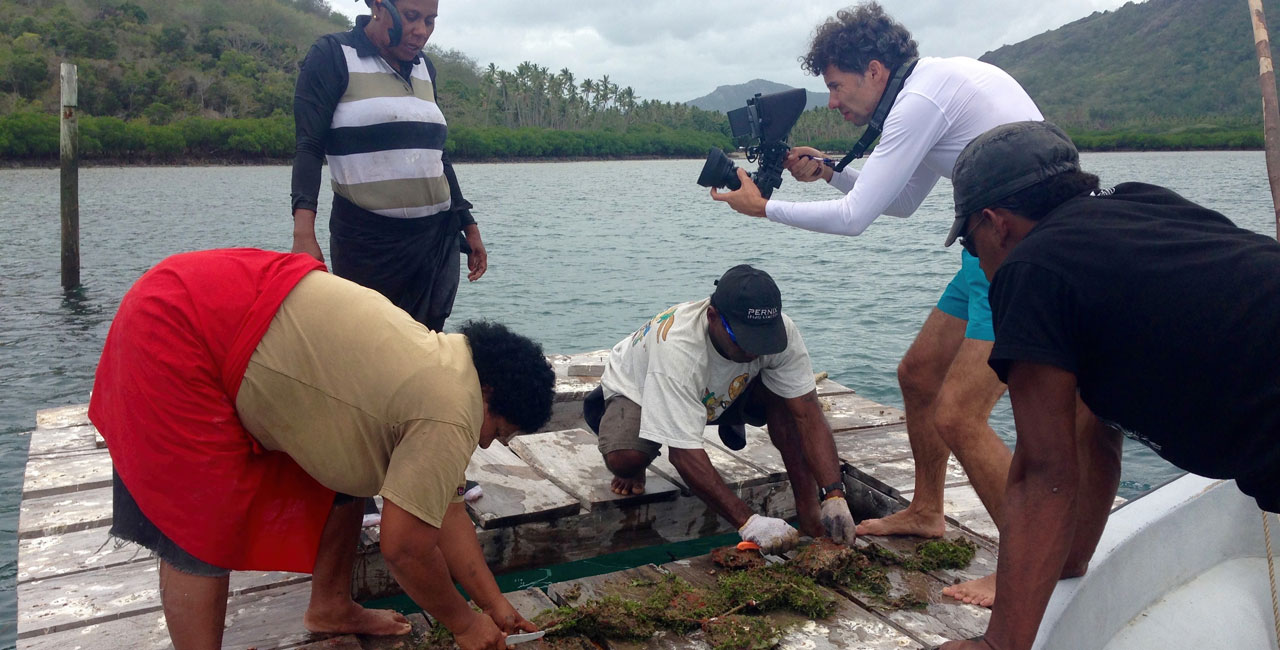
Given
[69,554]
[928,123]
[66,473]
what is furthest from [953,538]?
[66,473]

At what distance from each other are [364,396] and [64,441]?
3.15 meters

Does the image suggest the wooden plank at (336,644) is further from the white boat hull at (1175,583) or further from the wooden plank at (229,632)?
the white boat hull at (1175,583)

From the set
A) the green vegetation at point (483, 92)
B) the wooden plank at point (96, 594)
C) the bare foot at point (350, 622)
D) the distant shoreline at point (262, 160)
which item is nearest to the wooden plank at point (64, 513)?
the wooden plank at point (96, 594)

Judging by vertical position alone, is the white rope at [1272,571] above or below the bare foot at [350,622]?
above

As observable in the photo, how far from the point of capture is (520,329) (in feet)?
46.4

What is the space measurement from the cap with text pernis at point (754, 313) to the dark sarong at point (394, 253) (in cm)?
120

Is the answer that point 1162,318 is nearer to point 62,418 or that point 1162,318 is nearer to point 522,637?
point 522,637

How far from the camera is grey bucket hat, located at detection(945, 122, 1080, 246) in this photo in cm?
Answer: 186

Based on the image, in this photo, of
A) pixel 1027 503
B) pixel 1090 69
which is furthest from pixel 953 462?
pixel 1090 69

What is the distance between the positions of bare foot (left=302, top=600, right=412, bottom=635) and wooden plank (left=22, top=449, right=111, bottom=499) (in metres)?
1.68

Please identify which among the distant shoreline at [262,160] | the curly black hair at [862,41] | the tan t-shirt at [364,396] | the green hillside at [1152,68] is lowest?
the distant shoreline at [262,160]

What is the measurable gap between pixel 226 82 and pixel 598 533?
68.6m

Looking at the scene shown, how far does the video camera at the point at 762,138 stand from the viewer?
Result: 3590 mm

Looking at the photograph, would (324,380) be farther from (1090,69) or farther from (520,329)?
(1090,69)
